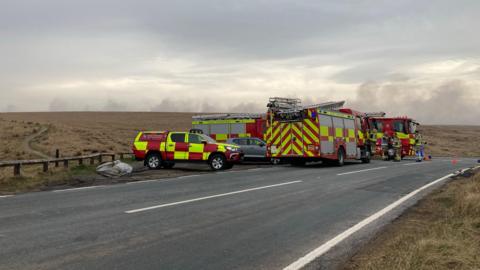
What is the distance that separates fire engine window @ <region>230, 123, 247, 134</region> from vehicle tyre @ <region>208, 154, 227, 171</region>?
310 inches

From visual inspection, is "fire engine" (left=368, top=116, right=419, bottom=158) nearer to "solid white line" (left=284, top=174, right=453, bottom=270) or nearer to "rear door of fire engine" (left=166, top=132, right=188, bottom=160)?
"rear door of fire engine" (left=166, top=132, right=188, bottom=160)

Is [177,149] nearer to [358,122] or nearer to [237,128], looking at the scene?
[237,128]

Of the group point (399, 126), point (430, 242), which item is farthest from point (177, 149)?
point (399, 126)

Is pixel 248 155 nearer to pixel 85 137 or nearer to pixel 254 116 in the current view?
pixel 254 116

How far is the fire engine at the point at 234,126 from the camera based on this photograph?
1110 inches

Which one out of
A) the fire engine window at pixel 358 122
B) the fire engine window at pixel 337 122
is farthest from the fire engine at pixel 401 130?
the fire engine window at pixel 337 122

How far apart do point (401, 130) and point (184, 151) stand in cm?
1699

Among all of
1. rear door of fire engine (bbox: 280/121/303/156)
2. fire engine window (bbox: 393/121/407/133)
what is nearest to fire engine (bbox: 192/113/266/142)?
rear door of fire engine (bbox: 280/121/303/156)

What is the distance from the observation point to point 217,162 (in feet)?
67.8

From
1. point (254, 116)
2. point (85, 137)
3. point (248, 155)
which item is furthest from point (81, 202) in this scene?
point (85, 137)

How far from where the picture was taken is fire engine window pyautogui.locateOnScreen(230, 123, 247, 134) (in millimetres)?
28469

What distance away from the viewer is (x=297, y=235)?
7.02m

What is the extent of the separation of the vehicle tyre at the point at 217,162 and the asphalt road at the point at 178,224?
726 cm

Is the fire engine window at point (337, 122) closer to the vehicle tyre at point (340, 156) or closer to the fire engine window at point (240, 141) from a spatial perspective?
the vehicle tyre at point (340, 156)
